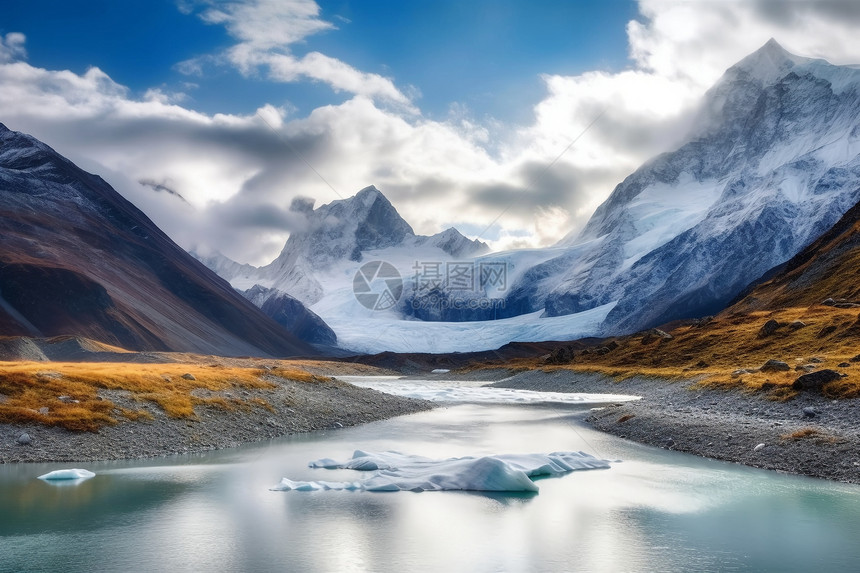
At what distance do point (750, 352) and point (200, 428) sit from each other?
62920 mm

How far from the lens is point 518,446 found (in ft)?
136

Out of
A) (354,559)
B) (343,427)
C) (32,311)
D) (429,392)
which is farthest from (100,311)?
(354,559)

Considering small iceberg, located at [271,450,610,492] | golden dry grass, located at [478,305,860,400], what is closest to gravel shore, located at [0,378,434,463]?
small iceberg, located at [271,450,610,492]

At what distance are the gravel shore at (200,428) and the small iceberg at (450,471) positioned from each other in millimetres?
10447

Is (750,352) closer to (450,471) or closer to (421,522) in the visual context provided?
(450,471)

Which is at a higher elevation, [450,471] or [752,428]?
[752,428]

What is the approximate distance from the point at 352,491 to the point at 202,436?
1608cm

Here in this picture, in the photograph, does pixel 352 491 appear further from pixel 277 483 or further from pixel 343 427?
pixel 343 427

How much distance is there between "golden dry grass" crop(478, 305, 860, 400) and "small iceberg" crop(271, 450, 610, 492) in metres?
17.3

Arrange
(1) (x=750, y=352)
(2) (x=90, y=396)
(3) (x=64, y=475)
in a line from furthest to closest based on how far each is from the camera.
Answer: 1. (1) (x=750, y=352)
2. (2) (x=90, y=396)
3. (3) (x=64, y=475)

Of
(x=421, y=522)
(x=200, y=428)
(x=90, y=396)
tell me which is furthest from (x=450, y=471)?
(x=90, y=396)

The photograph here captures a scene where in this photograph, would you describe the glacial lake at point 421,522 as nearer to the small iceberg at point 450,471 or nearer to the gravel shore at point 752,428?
the small iceberg at point 450,471

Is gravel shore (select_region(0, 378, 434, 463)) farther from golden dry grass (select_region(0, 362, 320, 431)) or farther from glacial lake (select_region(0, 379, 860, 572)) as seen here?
glacial lake (select_region(0, 379, 860, 572))

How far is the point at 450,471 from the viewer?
30609 mm
